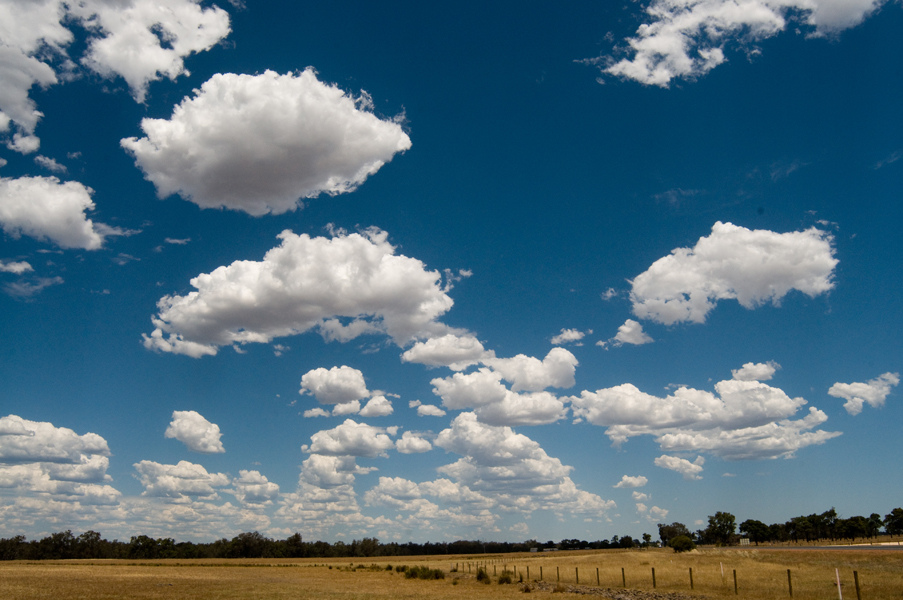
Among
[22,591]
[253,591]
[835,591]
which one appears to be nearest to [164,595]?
[253,591]

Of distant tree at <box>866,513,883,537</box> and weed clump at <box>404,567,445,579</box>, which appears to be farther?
distant tree at <box>866,513,883,537</box>

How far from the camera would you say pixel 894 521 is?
6166 inches

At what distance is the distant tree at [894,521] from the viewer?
153 meters

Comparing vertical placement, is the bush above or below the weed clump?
below

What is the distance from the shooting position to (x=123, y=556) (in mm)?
196625

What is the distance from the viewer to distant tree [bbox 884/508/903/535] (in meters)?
153

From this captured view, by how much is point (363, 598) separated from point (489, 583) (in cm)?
1649

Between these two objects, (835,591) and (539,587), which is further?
(539,587)

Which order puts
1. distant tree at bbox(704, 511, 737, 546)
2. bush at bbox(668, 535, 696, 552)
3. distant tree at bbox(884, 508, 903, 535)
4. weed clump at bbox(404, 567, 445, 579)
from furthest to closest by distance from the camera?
distant tree at bbox(704, 511, 737, 546), distant tree at bbox(884, 508, 903, 535), bush at bbox(668, 535, 696, 552), weed clump at bbox(404, 567, 445, 579)

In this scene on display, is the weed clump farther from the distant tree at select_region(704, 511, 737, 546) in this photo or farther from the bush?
the distant tree at select_region(704, 511, 737, 546)

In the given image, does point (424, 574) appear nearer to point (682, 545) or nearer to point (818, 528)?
point (682, 545)

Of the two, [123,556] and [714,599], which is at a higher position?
[714,599]

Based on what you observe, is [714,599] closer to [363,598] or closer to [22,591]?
[363,598]

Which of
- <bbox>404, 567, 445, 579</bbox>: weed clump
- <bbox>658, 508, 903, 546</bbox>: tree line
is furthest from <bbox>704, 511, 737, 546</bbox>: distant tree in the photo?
→ <bbox>404, 567, 445, 579</bbox>: weed clump
